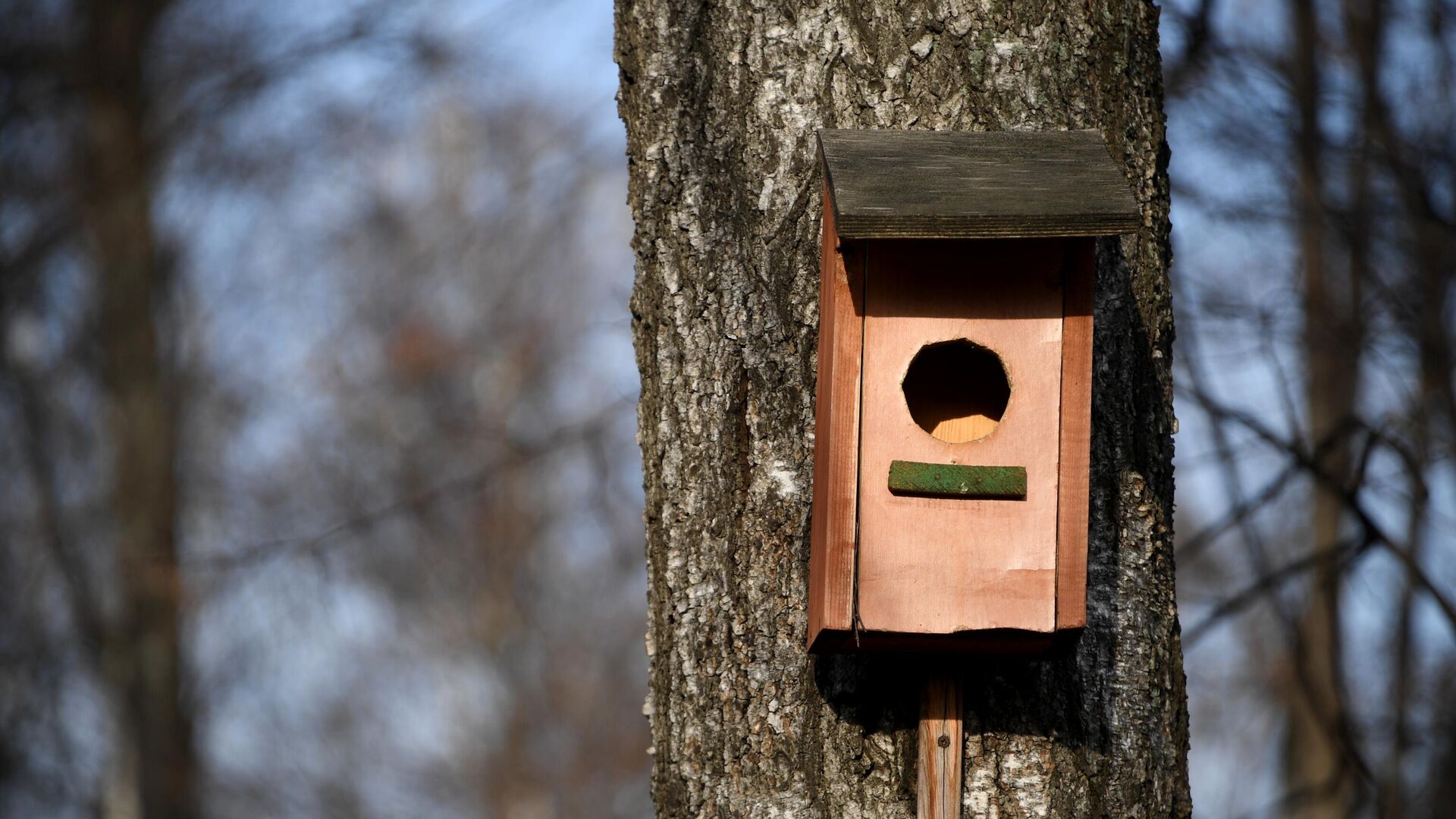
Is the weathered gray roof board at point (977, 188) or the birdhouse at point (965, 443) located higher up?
the weathered gray roof board at point (977, 188)

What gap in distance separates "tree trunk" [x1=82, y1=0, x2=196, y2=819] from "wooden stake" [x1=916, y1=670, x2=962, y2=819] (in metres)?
7.41

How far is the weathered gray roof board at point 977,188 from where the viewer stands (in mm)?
1617

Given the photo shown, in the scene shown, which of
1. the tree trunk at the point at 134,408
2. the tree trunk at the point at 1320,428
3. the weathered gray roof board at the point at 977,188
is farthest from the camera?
the tree trunk at the point at 134,408

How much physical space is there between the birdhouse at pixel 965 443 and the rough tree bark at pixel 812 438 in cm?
17

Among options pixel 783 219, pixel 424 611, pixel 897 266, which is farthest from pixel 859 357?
pixel 424 611

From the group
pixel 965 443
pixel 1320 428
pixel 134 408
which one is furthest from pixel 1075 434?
pixel 134 408

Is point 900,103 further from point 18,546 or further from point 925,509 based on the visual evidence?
point 18,546

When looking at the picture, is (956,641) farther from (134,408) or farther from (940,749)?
(134,408)

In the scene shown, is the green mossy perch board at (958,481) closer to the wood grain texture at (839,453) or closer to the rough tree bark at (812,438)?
the wood grain texture at (839,453)

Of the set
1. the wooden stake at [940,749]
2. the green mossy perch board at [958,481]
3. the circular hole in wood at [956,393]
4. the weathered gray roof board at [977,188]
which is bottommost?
the wooden stake at [940,749]

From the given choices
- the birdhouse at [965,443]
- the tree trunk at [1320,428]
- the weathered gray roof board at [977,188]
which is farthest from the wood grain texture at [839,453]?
the tree trunk at [1320,428]

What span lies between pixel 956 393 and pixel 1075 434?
0.83ft

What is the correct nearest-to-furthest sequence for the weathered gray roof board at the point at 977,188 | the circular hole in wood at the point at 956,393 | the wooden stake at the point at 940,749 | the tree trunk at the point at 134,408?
the weathered gray roof board at the point at 977,188
the wooden stake at the point at 940,749
the circular hole in wood at the point at 956,393
the tree trunk at the point at 134,408

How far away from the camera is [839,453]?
1.70 metres
